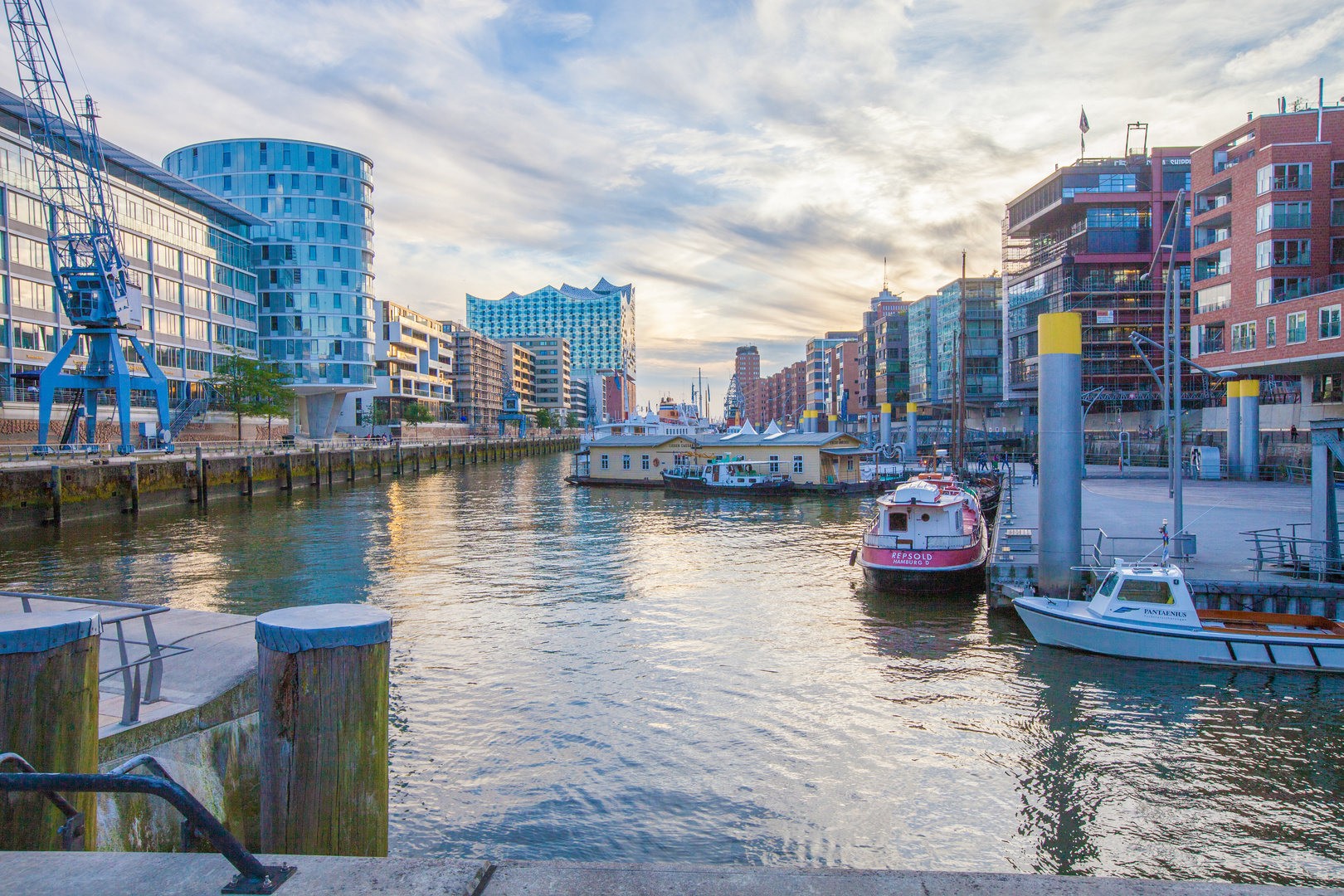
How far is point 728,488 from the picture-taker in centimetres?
5225

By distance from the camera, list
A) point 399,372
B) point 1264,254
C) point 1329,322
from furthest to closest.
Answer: point 399,372 < point 1264,254 < point 1329,322

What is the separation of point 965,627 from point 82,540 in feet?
110

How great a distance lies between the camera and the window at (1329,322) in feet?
130

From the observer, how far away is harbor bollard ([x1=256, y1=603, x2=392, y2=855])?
4098 mm

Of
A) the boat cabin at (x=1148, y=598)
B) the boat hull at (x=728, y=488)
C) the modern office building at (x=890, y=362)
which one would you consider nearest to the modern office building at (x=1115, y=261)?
the boat hull at (x=728, y=488)

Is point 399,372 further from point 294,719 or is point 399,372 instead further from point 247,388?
point 294,719

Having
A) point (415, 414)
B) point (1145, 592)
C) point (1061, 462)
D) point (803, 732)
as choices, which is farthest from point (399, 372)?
point (803, 732)

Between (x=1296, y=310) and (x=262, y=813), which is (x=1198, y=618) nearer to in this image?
(x=262, y=813)

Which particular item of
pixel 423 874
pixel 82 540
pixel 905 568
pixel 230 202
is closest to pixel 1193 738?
pixel 905 568

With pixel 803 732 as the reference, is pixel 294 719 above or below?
above

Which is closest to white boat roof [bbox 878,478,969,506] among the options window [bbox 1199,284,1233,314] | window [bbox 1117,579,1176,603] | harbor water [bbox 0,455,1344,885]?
harbor water [bbox 0,455,1344,885]

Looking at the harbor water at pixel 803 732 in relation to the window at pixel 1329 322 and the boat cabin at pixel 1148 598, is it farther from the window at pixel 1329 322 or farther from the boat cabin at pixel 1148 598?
the window at pixel 1329 322

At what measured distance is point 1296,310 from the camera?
42906 millimetres

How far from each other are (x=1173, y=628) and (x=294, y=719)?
16126 mm
